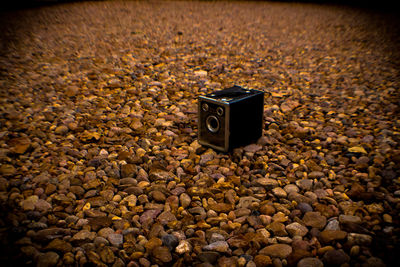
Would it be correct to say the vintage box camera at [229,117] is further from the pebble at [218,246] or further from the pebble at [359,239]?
the pebble at [359,239]

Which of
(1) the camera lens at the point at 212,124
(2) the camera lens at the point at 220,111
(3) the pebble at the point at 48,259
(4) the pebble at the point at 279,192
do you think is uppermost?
(2) the camera lens at the point at 220,111

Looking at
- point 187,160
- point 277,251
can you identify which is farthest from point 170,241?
point 187,160

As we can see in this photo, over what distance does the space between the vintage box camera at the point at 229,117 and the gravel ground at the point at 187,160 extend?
11 cm

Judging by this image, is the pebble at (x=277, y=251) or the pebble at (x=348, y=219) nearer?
the pebble at (x=277, y=251)

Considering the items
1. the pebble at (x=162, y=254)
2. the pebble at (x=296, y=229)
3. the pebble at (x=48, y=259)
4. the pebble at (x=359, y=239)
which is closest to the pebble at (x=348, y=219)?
the pebble at (x=359, y=239)

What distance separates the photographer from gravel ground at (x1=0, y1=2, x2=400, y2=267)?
1745 mm

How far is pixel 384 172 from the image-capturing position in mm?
2297

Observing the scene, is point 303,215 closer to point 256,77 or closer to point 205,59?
point 256,77

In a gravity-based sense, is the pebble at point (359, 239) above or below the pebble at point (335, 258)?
above

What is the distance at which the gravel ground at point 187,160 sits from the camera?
1.75 meters

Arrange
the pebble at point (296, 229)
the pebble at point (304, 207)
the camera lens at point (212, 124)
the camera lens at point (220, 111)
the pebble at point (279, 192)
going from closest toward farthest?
the pebble at point (296, 229) → the pebble at point (304, 207) → the pebble at point (279, 192) → the camera lens at point (220, 111) → the camera lens at point (212, 124)

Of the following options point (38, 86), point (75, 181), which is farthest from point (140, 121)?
point (38, 86)

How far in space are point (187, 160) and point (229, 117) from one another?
0.50m

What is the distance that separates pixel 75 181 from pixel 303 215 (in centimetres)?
157
